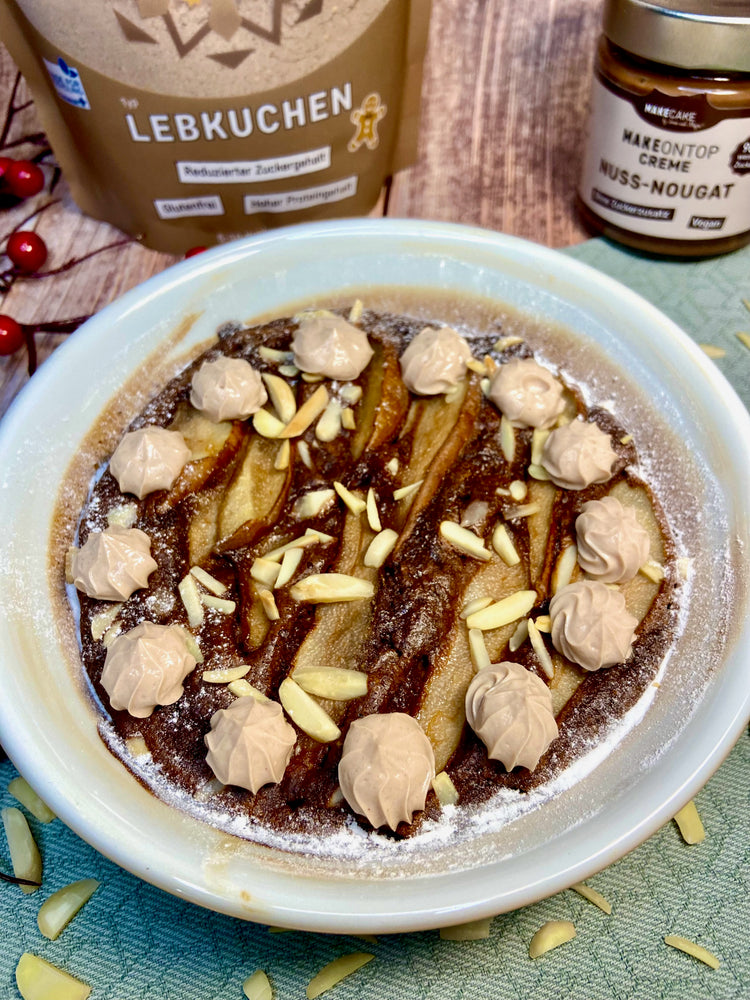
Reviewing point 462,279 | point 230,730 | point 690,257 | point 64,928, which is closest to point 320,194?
point 462,279

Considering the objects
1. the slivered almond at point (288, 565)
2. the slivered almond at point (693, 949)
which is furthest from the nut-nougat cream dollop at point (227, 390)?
the slivered almond at point (693, 949)

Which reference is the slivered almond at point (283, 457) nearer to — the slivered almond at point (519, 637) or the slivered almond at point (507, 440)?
the slivered almond at point (507, 440)

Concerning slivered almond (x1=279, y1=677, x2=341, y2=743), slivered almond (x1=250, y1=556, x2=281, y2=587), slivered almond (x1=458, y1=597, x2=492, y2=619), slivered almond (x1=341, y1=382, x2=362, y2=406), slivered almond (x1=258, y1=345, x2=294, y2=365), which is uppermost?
slivered almond (x1=258, y1=345, x2=294, y2=365)

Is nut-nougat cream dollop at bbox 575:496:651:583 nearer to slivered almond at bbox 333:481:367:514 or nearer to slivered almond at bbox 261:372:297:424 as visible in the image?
slivered almond at bbox 333:481:367:514

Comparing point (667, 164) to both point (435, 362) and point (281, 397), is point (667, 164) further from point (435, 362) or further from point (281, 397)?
point (281, 397)

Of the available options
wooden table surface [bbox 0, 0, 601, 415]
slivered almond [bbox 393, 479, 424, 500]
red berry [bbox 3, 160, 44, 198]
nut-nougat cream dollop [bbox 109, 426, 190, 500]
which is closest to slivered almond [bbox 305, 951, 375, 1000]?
slivered almond [bbox 393, 479, 424, 500]

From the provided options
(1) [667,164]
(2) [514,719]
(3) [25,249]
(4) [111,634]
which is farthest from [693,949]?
(3) [25,249]

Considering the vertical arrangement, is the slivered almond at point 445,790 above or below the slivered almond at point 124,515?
below
